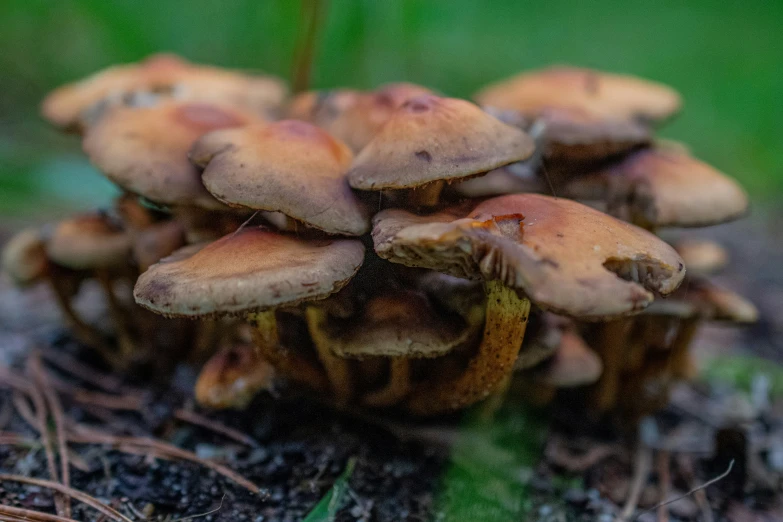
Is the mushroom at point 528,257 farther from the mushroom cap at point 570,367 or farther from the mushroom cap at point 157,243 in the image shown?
the mushroom cap at point 157,243

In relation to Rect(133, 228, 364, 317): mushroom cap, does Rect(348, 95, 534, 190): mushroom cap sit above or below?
above

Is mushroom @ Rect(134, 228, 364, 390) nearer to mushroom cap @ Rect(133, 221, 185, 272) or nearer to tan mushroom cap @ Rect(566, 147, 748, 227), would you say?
mushroom cap @ Rect(133, 221, 185, 272)

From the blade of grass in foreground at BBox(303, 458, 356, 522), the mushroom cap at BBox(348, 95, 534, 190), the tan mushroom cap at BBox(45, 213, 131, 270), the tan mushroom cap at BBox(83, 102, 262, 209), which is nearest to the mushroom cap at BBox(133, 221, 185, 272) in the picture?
the tan mushroom cap at BBox(45, 213, 131, 270)

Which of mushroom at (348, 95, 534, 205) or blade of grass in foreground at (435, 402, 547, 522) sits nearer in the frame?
mushroom at (348, 95, 534, 205)

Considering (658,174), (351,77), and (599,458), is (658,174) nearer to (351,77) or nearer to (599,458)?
(599,458)

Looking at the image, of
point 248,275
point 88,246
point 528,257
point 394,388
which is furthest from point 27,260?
point 528,257

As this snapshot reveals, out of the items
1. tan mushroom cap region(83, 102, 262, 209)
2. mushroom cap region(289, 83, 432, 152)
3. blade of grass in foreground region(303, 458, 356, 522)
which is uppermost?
mushroom cap region(289, 83, 432, 152)

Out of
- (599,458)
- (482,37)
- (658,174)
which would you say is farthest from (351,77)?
(599,458)

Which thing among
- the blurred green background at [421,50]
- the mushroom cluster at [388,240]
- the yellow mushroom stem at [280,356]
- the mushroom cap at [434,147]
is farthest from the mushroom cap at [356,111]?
the blurred green background at [421,50]
